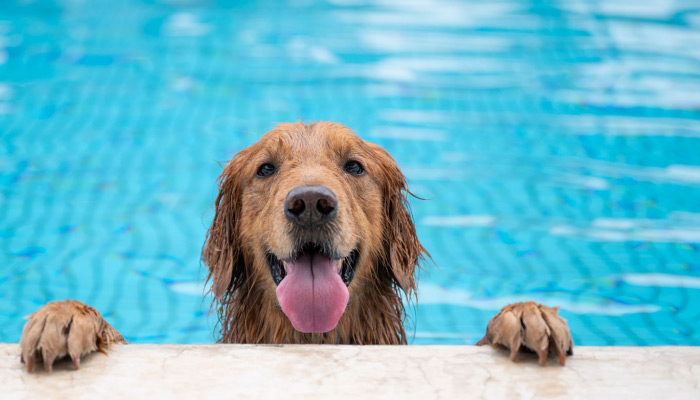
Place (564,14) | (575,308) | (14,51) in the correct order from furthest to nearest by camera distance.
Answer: (564,14)
(14,51)
(575,308)

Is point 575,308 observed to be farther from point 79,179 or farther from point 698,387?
point 79,179

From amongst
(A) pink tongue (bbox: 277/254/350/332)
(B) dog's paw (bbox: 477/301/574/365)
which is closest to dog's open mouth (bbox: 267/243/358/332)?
(A) pink tongue (bbox: 277/254/350/332)

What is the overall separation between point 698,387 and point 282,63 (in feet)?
28.7

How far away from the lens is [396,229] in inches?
169

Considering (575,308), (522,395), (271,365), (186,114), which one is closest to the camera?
(522,395)

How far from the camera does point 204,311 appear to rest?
6.15 metres

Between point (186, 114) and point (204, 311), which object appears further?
point (186, 114)

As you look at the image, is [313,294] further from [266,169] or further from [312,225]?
[266,169]

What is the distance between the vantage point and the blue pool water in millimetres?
6262

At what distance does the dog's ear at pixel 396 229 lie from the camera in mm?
4215

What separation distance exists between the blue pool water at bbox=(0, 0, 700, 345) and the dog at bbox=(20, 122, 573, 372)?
59cm

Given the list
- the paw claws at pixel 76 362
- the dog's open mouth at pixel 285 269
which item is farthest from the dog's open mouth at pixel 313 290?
the paw claws at pixel 76 362

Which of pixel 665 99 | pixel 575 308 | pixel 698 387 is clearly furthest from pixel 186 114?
pixel 698 387

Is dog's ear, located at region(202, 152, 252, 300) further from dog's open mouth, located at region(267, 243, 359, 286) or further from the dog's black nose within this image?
the dog's black nose
